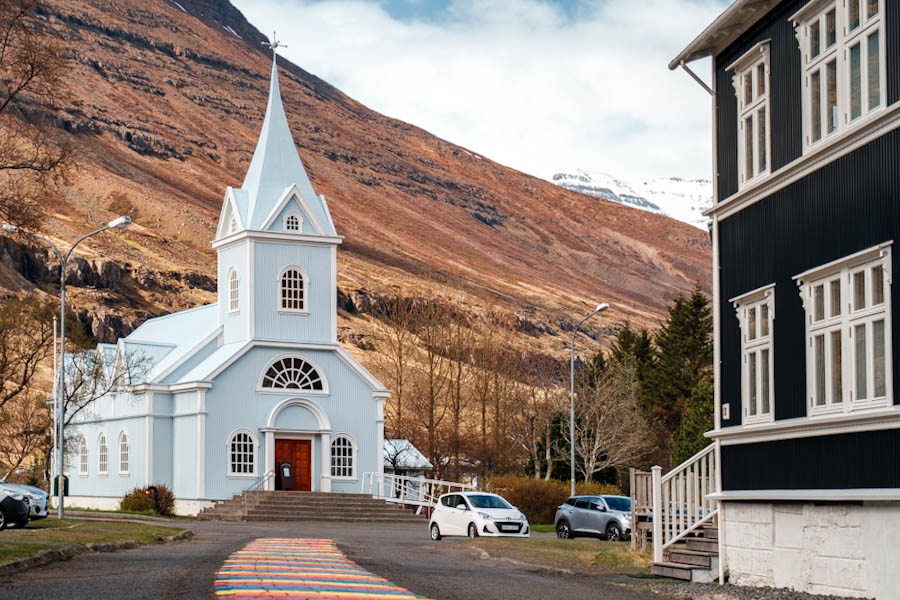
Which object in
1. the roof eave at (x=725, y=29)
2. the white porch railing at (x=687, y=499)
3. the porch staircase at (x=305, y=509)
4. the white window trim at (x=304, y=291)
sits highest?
the roof eave at (x=725, y=29)

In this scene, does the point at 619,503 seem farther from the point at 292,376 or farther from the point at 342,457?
the point at 292,376

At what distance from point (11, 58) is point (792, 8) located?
42.3 ft

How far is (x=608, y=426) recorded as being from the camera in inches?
2840

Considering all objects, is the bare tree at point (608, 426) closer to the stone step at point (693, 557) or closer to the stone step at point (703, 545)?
the stone step at point (703, 545)

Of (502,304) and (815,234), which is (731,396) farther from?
(502,304)

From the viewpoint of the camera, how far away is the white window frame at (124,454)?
59.7 metres

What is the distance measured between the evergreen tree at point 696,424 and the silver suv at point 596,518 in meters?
24.3

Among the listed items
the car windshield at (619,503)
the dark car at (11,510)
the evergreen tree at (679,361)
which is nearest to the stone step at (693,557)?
the car windshield at (619,503)

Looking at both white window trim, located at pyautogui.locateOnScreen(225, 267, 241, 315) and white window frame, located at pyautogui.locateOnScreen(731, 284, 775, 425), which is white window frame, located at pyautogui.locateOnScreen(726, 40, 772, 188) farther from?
white window trim, located at pyautogui.locateOnScreen(225, 267, 241, 315)

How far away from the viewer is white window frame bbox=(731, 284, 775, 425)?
21406 millimetres

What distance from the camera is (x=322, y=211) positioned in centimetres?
6000

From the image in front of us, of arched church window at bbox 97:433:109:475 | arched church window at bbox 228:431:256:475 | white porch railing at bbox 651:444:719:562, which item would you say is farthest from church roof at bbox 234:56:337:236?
white porch railing at bbox 651:444:719:562

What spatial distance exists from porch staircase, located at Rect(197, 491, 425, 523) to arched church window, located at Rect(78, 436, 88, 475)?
12352mm

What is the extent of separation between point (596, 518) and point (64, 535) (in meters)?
15.6
